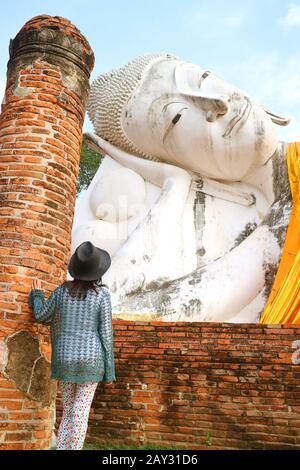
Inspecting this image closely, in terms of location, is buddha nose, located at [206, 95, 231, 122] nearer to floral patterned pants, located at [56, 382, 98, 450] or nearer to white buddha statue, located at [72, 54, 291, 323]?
white buddha statue, located at [72, 54, 291, 323]

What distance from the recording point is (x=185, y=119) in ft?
20.8

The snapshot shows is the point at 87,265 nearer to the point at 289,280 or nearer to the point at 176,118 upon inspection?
the point at 289,280

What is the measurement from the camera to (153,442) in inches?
151

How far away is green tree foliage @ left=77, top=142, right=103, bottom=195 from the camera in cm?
1347

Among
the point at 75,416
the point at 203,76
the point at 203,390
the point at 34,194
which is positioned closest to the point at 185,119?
the point at 203,76

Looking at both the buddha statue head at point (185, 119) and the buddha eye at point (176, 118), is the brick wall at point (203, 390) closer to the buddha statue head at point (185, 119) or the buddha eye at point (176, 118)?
the buddha statue head at point (185, 119)

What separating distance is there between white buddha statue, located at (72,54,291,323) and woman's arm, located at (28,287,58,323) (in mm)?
2298

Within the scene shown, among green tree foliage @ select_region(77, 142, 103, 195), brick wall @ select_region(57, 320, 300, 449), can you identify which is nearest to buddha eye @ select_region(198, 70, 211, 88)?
brick wall @ select_region(57, 320, 300, 449)

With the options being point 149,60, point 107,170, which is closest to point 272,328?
point 107,170

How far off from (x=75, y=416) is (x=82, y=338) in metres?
0.39

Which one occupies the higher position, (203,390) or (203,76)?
(203,76)

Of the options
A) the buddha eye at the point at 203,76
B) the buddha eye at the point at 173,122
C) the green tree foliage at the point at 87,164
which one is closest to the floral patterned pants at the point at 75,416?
the buddha eye at the point at 173,122
